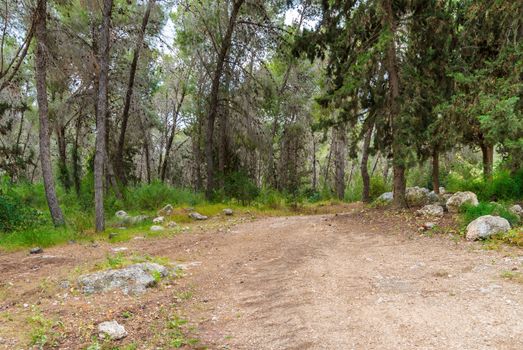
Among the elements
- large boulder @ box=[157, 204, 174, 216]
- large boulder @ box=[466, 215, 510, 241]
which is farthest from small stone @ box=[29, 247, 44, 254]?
large boulder @ box=[466, 215, 510, 241]

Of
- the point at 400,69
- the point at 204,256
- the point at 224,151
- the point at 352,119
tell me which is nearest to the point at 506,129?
the point at 400,69

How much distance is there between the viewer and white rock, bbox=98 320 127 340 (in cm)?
349

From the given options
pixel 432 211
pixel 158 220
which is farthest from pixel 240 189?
pixel 432 211

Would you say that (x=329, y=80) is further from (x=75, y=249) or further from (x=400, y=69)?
(x=75, y=249)

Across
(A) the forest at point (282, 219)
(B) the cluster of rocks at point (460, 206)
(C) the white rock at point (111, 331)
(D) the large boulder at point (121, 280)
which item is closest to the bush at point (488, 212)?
(A) the forest at point (282, 219)

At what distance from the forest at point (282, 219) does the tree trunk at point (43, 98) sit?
0.13 ft

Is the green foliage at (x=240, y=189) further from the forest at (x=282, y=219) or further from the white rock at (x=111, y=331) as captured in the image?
the white rock at (x=111, y=331)

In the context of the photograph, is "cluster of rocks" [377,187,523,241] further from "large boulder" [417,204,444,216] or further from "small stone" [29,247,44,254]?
"small stone" [29,247,44,254]

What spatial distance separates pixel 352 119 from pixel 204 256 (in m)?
5.95

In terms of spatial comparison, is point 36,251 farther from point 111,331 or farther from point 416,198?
point 416,198

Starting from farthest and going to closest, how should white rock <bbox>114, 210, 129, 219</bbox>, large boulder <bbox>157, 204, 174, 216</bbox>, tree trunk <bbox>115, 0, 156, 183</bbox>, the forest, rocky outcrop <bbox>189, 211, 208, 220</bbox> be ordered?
tree trunk <bbox>115, 0, 156, 183</bbox>
large boulder <bbox>157, 204, 174, 216</bbox>
rocky outcrop <bbox>189, 211, 208, 220</bbox>
white rock <bbox>114, 210, 129, 219</bbox>
the forest

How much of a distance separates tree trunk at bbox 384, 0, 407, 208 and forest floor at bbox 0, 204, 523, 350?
2.33 m

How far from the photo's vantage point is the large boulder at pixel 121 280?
180 inches

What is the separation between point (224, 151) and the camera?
53.2 feet
